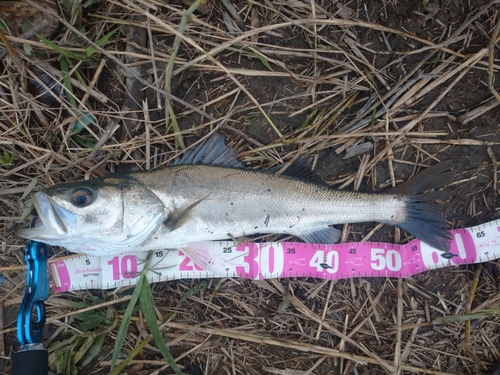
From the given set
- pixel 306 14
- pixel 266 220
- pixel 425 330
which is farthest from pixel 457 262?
pixel 306 14

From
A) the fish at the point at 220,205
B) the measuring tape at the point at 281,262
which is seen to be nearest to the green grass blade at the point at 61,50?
the fish at the point at 220,205

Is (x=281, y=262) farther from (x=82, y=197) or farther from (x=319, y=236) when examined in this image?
(x=82, y=197)

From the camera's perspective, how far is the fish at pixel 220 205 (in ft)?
8.76

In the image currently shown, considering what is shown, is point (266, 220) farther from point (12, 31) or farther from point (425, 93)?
point (12, 31)

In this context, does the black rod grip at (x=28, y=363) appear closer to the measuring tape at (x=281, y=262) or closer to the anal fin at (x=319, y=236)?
the measuring tape at (x=281, y=262)

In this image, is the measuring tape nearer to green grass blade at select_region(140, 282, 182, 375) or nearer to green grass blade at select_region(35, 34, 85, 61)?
green grass blade at select_region(140, 282, 182, 375)

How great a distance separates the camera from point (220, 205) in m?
2.96

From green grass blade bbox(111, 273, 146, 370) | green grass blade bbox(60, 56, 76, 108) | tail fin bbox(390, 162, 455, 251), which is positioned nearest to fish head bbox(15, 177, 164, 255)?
green grass blade bbox(111, 273, 146, 370)

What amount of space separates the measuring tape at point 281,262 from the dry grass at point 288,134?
13 centimetres

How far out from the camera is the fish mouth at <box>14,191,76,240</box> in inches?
99.0

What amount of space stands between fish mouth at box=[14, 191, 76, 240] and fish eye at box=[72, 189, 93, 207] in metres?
0.11

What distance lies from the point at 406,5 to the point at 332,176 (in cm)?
169

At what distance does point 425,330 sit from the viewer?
331 centimetres

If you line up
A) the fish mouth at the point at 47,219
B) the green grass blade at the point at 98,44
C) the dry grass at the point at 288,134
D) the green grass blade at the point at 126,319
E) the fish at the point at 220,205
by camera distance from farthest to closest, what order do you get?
the dry grass at the point at 288,134
the green grass blade at the point at 98,44
the green grass blade at the point at 126,319
the fish at the point at 220,205
the fish mouth at the point at 47,219
